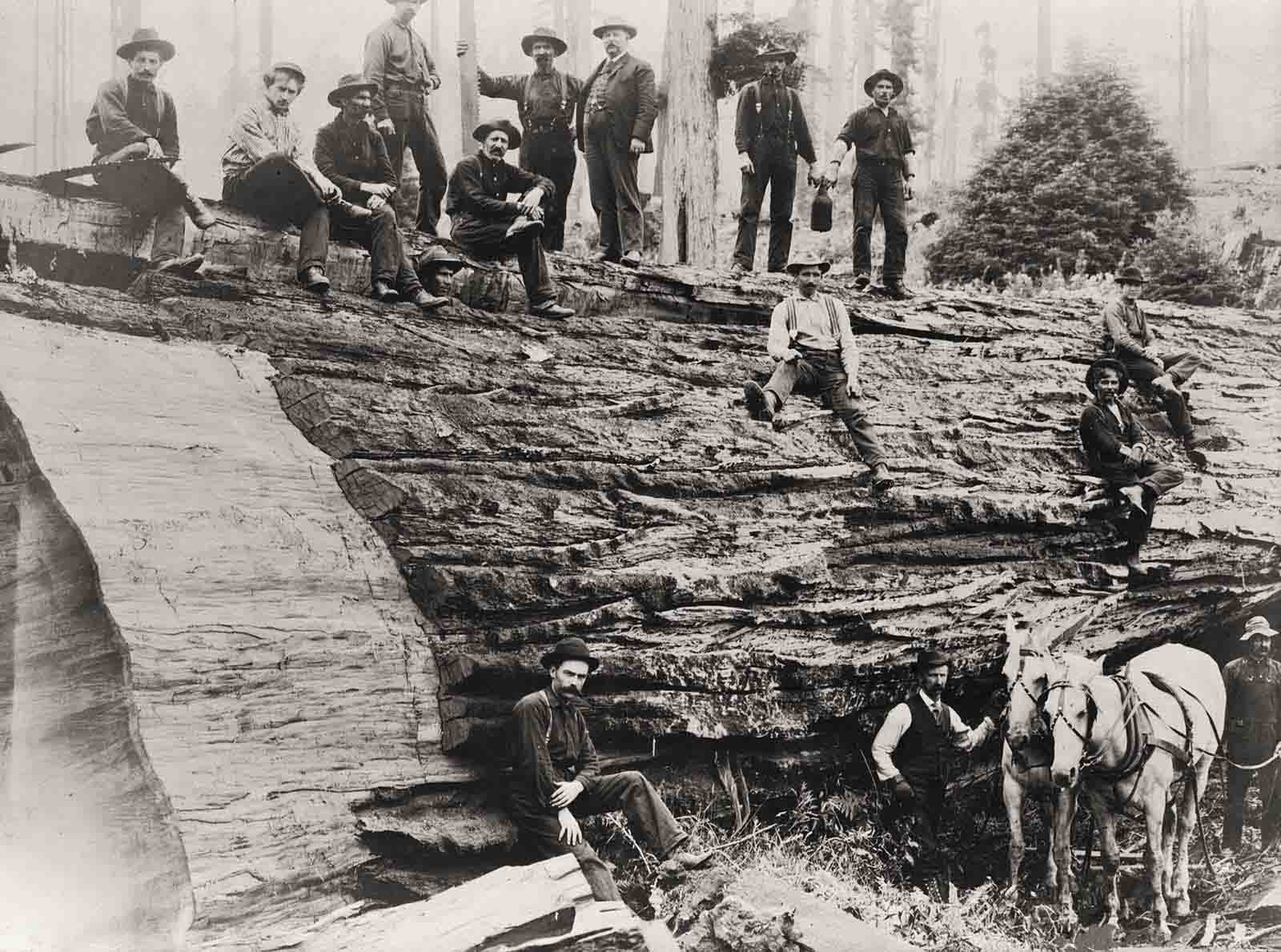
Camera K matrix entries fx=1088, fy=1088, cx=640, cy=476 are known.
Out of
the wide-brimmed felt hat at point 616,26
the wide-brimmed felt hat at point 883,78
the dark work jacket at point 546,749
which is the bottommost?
the dark work jacket at point 546,749

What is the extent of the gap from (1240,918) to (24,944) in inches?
195

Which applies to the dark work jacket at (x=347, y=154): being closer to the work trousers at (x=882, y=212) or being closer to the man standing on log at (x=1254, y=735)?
the work trousers at (x=882, y=212)

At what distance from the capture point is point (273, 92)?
18.8 feet

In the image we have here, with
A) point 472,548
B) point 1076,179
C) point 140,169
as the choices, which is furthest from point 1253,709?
point 140,169

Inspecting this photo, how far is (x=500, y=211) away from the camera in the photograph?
6.44 meters

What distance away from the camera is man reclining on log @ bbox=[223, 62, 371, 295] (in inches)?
Result: 226

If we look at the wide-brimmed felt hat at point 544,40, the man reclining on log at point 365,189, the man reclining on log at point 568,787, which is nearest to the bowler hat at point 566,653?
the man reclining on log at point 568,787

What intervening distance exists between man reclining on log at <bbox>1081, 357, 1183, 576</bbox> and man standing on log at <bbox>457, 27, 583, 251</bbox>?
11.6ft

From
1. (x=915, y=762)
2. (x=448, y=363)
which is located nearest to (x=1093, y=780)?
(x=915, y=762)

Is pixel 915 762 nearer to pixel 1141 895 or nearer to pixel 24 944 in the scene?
pixel 1141 895

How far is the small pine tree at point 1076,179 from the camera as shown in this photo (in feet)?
30.6

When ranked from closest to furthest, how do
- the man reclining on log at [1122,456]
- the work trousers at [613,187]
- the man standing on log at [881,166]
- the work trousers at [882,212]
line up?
1. the man reclining on log at [1122,456]
2. the work trousers at [613,187]
3. the man standing on log at [881,166]
4. the work trousers at [882,212]

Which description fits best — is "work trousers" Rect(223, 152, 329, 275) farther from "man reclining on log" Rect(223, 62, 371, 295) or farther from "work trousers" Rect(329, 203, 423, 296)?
"work trousers" Rect(329, 203, 423, 296)

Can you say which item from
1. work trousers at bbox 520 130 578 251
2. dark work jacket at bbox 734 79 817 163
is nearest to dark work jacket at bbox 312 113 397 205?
work trousers at bbox 520 130 578 251
